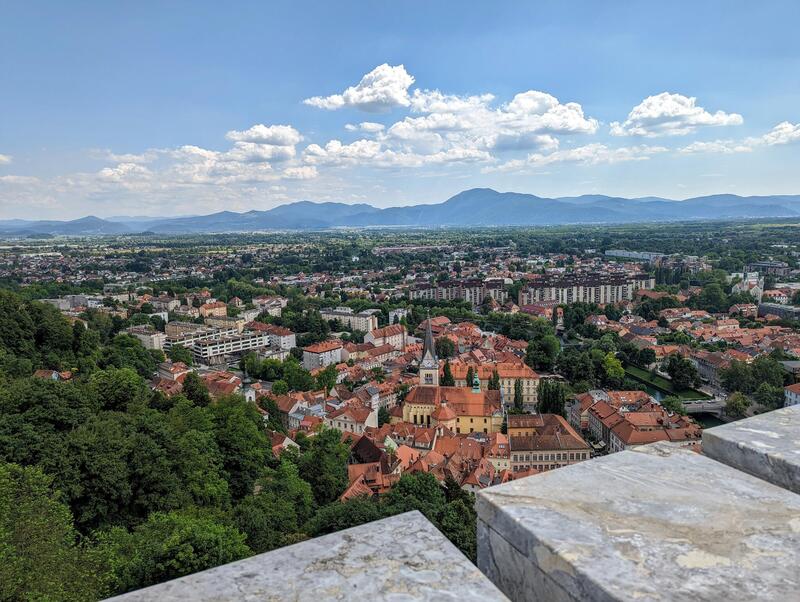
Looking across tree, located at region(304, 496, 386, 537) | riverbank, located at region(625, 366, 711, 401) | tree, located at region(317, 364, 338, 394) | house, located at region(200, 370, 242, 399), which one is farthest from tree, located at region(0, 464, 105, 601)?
riverbank, located at region(625, 366, 711, 401)

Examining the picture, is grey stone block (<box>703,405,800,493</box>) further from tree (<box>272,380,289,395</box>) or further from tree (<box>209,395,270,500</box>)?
tree (<box>272,380,289,395</box>)

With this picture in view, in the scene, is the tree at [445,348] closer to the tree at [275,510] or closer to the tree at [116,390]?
the tree at [275,510]

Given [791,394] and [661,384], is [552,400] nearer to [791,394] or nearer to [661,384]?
[661,384]

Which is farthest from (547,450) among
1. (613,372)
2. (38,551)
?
(38,551)

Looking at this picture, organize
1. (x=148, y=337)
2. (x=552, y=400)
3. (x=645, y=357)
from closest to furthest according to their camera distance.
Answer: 1. (x=552, y=400)
2. (x=645, y=357)
3. (x=148, y=337)

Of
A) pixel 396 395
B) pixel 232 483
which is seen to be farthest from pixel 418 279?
pixel 232 483

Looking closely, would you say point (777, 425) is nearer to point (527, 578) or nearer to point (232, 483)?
point (527, 578)

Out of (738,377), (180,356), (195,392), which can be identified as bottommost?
(738,377)

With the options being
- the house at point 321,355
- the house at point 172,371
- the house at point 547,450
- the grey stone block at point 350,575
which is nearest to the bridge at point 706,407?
the house at point 547,450
